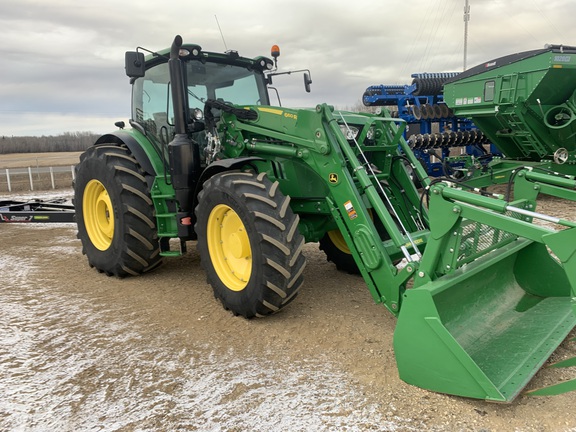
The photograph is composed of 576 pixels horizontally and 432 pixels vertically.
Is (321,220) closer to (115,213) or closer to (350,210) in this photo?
(350,210)

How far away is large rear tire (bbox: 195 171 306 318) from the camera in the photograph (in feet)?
12.7

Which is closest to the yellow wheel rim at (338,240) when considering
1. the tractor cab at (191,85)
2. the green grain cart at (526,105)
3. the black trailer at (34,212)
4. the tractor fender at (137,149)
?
the tractor cab at (191,85)

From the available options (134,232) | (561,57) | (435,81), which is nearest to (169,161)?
(134,232)

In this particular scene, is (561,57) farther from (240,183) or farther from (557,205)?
(240,183)

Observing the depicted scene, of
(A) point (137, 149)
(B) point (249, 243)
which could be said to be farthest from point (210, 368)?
(A) point (137, 149)

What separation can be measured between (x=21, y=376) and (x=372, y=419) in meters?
2.50

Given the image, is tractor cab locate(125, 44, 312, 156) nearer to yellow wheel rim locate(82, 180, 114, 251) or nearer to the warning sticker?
yellow wheel rim locate(82, 180, 114, 251)

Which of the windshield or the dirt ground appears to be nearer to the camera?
the dirt ground

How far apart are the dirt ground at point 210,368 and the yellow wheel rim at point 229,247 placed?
1.21 feet

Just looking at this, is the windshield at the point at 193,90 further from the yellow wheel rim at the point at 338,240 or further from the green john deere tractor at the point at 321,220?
the yellow wheel rim at the point at 338,240

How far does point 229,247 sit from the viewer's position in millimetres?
4406

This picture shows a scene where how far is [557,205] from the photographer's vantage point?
10.1m

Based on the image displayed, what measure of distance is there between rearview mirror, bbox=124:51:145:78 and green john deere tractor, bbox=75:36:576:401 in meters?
0.01

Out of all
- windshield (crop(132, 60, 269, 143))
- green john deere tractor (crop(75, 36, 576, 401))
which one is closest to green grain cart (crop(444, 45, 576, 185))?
green john deere tractor (crop(75, 36, 576, 401))
